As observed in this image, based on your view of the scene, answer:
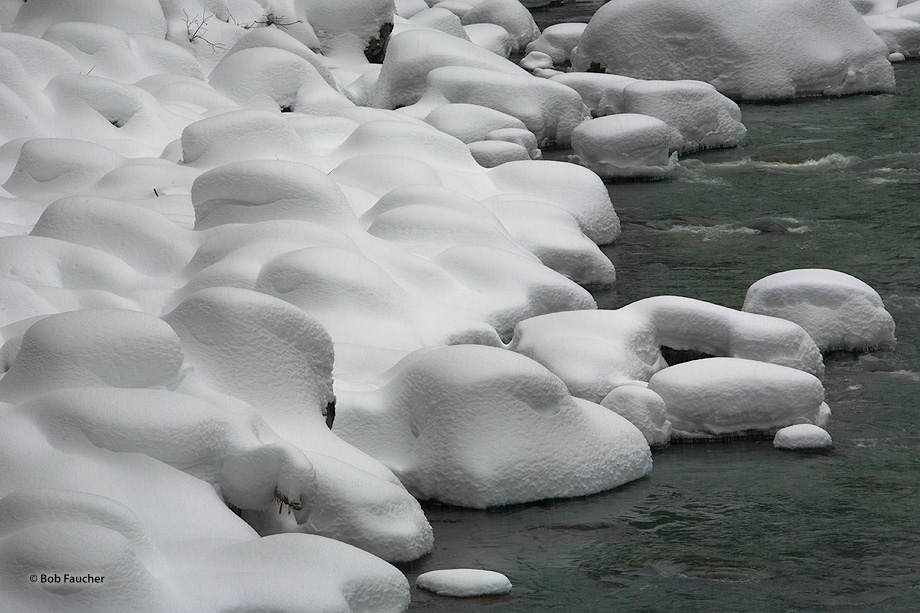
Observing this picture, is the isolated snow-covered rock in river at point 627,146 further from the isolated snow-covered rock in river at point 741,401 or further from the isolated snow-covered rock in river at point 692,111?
the isolated snow-covered rock in river at point 741,401

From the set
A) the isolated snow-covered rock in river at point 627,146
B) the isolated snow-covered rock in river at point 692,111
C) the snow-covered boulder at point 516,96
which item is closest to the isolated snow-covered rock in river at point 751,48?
the isolated snow-covered rock in river at point 692,111

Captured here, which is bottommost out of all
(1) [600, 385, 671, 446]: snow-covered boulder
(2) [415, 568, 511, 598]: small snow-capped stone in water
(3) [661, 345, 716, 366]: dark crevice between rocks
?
(3) [661, 345, 716, 366]: dark crevice between rocks

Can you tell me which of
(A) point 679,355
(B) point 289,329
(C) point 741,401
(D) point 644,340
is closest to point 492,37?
(A) point 679,355

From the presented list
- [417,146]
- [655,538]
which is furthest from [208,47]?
[655,538]

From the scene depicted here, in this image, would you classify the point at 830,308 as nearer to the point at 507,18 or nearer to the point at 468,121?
the point at 468,121

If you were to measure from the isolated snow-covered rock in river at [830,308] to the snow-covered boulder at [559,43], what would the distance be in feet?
38.0

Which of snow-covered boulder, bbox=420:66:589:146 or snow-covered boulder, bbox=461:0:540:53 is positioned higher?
snow-covered boulder, bbox=420:66:589:146

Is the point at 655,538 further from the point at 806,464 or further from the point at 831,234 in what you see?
the point at 831,234

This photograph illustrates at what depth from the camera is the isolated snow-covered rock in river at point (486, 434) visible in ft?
20.6

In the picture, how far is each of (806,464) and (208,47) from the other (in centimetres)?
964

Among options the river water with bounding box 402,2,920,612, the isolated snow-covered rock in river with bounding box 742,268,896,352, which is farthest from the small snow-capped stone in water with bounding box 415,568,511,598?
the isolated snow-covered rock in river with bounding box 742,268,896,352

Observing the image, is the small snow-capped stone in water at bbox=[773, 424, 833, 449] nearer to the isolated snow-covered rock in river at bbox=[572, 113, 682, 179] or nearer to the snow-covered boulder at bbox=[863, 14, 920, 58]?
the isolated snow-covered rock in river at bbox=[572, 113, 682, 179]

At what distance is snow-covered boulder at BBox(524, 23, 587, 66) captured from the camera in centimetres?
1983

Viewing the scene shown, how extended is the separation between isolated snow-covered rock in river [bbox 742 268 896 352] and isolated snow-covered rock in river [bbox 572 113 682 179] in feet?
15.0
